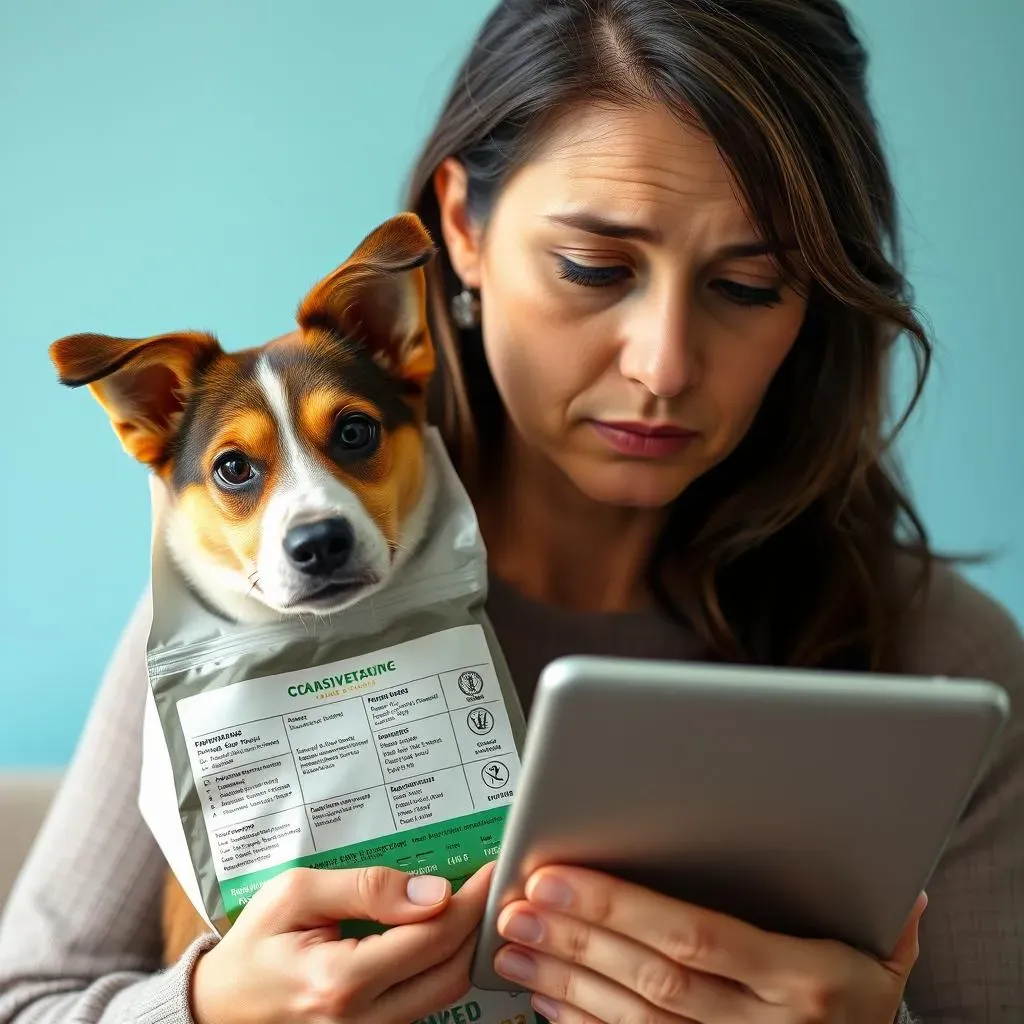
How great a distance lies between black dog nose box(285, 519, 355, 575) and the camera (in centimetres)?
69

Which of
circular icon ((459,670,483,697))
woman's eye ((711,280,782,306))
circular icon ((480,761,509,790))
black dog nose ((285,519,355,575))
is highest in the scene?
woman's eye ((711,280,782,306))

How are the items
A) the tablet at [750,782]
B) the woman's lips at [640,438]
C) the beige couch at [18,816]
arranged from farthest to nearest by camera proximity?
the beige couch at [18,816] → the woman's lips at [640,438] → the tablet at [750,782]

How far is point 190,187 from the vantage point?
1493 millimetres

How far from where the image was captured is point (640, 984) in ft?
2.35

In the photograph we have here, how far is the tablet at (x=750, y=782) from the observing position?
56 cm

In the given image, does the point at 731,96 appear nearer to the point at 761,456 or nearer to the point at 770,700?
the point at 761,456

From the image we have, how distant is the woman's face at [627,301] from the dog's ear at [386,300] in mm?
193

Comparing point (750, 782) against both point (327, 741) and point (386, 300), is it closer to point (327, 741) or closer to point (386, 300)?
point (327, 741)

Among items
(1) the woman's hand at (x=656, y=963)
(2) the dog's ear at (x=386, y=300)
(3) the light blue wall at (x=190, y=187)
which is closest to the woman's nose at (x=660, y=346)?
(2) the dog's ear at (x=386, y=300)

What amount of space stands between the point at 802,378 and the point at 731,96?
395mm

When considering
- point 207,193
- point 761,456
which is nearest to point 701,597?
point 761,456

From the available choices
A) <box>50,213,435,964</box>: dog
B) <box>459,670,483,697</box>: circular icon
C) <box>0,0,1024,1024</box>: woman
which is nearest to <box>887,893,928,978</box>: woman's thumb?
<box>0,0,1024,1024</box>: woman

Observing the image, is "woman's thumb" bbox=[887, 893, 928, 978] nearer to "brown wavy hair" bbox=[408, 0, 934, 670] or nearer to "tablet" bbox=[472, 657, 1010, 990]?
"tablet" bbox=[472, 657, 1010, 990]

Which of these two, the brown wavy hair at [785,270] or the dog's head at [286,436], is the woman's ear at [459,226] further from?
the dog's head at [286,436]
